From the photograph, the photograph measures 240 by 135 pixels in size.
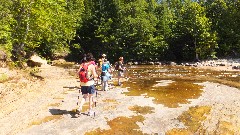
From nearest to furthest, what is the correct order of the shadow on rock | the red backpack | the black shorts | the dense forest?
the red backpack, the black shorts, the shadow on rock, the dense forest

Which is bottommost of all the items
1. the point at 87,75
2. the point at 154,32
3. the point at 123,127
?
the point at 123,127

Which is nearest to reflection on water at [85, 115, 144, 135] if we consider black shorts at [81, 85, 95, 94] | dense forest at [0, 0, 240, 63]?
black shorts at [81, 85, 95, 94]

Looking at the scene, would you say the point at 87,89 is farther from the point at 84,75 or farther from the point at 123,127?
the point at 123,127

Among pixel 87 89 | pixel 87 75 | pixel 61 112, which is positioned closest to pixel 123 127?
pixel 87 89

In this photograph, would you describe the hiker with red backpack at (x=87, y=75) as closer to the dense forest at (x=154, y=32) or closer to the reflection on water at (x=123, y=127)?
the reflection on water at (x=123, y=127)

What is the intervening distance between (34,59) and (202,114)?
108ft

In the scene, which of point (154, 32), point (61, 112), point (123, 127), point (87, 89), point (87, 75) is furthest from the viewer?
point (154, 32)

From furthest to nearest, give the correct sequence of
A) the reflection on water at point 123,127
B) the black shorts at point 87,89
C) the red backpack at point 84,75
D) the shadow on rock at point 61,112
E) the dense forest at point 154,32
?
the dense forest at point 154,32 < the shadow on rock at point 61,112 < the black shorts at point 87,89 < the red backpack at point 84,75 < the reflection on water at point 123,127

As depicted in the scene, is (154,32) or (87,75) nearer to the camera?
(87,75)

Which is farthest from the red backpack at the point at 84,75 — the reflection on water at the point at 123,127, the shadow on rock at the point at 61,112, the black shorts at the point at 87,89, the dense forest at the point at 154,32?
the dense forest at the point at 154,32

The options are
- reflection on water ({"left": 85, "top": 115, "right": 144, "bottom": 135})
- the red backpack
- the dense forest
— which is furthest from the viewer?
the dense forest

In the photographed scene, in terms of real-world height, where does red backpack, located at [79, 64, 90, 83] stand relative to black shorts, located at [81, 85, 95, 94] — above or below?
above

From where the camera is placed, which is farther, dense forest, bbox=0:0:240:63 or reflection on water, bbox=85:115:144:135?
dense forest, bbox=0:0:240:63

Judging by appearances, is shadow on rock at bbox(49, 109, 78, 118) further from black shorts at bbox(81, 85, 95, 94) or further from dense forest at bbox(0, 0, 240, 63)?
dense forest at bbox(0, 0, 240, 63)
